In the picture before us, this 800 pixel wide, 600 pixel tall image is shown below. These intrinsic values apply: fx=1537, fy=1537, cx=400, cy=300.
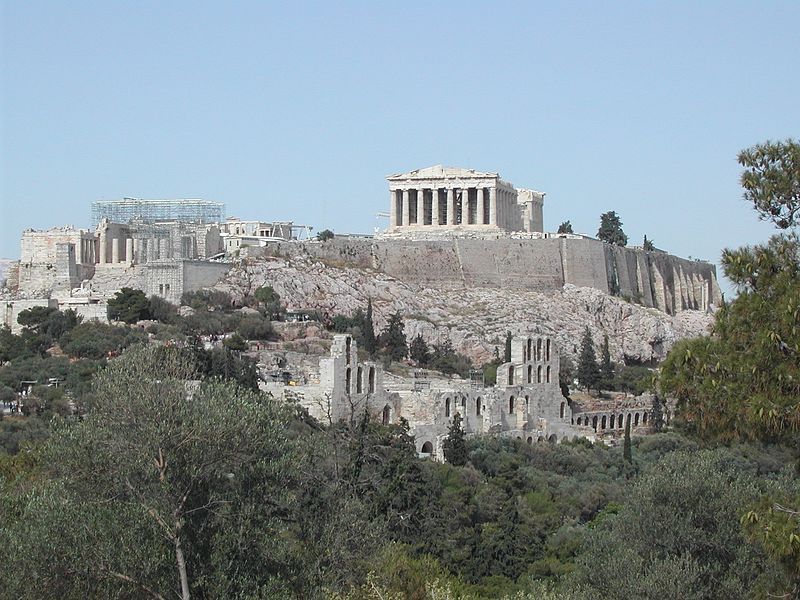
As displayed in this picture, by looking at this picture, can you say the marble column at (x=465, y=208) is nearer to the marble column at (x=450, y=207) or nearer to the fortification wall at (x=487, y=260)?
the marble column at (x=450, y=207)

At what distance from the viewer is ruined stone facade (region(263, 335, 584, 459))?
4022cm

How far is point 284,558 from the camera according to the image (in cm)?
1784

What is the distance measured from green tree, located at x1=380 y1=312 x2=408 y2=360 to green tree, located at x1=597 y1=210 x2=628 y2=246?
2347 centimetres

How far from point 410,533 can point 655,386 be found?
1598 cm

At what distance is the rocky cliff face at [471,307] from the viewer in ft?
193

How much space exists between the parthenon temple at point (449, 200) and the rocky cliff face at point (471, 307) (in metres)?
4.72

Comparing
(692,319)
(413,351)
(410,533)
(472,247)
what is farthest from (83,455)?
(692,319)

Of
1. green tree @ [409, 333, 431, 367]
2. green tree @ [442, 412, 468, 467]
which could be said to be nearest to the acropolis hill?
green tree @ [409, 333, 431, 367]

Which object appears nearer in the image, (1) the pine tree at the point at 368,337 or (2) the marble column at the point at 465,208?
(1) the pine tree at the point at 368,337

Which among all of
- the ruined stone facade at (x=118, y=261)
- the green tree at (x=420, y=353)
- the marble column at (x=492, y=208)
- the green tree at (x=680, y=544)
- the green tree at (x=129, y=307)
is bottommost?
the green tree at (x=680, y=544)

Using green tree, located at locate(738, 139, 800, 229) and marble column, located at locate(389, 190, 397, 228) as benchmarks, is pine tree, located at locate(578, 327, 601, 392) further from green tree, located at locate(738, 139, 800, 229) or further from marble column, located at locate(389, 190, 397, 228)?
green tree, located at locate(738, 139, 800, 229)

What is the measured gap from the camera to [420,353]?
5350 centimetres

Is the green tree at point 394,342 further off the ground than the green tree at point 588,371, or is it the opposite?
the green tree at point 394,342

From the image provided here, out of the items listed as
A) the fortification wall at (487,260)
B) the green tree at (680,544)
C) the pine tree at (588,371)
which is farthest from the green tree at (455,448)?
the fortification wall at (487,260)
